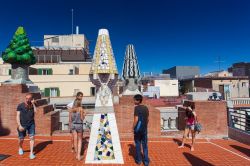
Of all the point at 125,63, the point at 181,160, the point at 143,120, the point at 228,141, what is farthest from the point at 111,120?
the point at 125,63

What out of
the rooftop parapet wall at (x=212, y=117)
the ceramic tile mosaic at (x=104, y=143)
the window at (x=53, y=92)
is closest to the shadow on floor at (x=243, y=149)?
the rooftop parapet wall at (x=212, y=117)

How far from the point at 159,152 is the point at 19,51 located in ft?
29.8

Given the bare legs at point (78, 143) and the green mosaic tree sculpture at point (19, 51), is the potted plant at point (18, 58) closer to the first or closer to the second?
the green mosaic tree sculpture at point (19, 51)

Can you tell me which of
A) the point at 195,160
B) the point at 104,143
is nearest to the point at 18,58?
the point at 104,143

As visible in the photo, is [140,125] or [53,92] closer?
[140,125]

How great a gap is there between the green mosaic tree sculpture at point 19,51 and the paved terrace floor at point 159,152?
4.32 metres

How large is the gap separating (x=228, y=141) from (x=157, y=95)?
30936 millimetres

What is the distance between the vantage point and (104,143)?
6.41 meters

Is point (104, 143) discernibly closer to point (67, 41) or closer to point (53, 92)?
point (53, 92)

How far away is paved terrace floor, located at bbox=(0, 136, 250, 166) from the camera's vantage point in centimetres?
647

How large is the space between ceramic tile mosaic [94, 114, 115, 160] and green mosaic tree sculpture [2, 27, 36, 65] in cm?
733

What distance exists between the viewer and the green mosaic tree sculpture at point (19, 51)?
445 inches

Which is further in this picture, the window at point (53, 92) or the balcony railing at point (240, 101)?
the window at point (53, 92)

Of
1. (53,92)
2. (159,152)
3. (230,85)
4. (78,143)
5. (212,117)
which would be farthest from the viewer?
(230,85)
